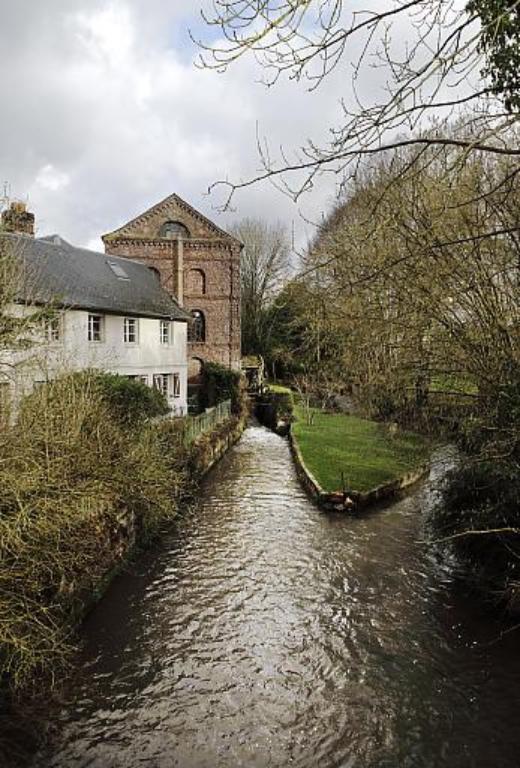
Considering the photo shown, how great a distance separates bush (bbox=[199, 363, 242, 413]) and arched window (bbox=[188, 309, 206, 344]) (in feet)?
14.0

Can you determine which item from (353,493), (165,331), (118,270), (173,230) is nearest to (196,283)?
(173,230)

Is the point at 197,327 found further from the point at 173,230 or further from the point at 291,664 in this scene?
the point at 291,664

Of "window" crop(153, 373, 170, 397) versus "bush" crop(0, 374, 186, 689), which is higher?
"window" crop(153, 373, 170, 397)

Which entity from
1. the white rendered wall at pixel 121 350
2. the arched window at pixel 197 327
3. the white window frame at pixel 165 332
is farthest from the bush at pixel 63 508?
the arched window at pixel 197 327

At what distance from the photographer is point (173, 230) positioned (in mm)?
36969

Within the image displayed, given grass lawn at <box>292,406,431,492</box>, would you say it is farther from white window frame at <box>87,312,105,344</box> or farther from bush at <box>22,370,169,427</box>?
white window frame at <box>87,312,105,344</box>

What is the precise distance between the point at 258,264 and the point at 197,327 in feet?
52.8

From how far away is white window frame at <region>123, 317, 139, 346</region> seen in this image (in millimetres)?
23922

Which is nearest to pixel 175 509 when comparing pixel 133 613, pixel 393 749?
pixel 133 613

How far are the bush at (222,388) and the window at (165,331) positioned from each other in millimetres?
6104

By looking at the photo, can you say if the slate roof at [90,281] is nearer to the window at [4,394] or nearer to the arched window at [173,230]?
the arched window at [173,230]

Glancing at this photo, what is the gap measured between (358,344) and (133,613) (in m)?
6.39

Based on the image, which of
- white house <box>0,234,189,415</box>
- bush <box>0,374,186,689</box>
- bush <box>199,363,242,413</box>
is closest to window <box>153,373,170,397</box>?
white house <box>0,234,189,415</box>

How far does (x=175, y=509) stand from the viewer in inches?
535
